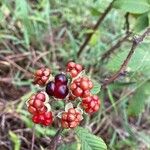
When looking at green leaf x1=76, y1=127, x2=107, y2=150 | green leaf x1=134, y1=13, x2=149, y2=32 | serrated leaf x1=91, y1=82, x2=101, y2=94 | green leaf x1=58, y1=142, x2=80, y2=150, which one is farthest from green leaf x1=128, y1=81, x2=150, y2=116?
green leaf x1=76, y1=127, x2=107, y2=150

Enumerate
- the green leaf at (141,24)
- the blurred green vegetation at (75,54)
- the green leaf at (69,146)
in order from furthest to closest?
the blurred green vegetation at (75,54) → the green leaf at (141,24) → the green leaf at (69,146)

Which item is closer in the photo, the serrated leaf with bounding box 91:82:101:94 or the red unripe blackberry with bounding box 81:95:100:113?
the red unripe blackberry with bounding box 81:95:100:113

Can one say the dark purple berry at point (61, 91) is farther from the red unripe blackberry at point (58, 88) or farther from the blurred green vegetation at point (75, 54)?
the blurred green vegetation at point (75, 54)

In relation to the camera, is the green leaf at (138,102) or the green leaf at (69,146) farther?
the green leaf at (138,102)

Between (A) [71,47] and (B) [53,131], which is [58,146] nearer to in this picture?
(B) [53,131]

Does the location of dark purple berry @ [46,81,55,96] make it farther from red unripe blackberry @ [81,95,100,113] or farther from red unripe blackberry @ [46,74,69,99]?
red unripe blackberry @ [81,95,100,113]

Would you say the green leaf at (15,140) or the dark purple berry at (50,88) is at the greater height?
the dark purple berry at (50,88)

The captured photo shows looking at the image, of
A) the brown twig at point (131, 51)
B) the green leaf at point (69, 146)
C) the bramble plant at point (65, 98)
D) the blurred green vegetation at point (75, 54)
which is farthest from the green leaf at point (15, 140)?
the bramble plant at point (65, 98)

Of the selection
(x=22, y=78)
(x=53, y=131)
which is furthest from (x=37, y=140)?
(x=22, y=78)
